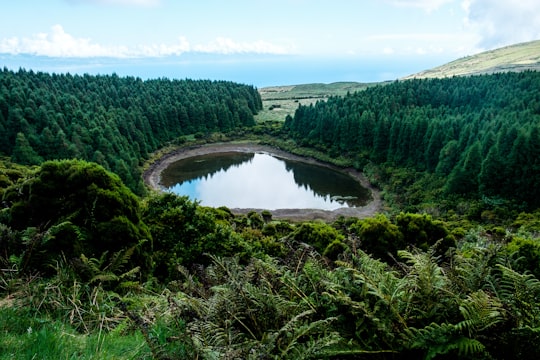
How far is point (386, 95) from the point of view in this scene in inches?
3511

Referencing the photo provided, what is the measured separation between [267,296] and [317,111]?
87.5 m

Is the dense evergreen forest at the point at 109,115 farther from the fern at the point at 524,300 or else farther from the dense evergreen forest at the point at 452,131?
the fern at the point at 524,300

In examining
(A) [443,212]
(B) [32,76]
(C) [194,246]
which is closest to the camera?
(C) [194,246]

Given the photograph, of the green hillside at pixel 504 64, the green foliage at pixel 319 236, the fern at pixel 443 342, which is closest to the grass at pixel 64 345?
the fern at pixel 443 342

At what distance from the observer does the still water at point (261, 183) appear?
59344 millimetres

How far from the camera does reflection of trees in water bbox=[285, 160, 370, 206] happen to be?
60069 millimetres

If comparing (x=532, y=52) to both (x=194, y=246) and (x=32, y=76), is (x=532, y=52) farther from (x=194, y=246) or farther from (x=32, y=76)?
(x=194, y=246)

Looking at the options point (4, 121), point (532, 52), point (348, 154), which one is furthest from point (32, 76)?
point (532, 52)

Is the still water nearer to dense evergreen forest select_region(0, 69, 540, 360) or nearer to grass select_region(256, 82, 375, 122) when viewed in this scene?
dense evergreen forest select_region(0, 69, 540, 360)

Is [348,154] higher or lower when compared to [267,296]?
lower

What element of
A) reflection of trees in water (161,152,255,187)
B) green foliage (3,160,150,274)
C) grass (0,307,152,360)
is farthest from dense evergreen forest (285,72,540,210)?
grass (0,307,152,360)

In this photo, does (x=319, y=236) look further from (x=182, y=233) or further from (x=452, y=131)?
(x=452, y=131)

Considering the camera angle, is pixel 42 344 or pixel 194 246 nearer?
pixel 42 344

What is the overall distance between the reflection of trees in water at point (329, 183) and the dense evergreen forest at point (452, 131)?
19.9 feet
